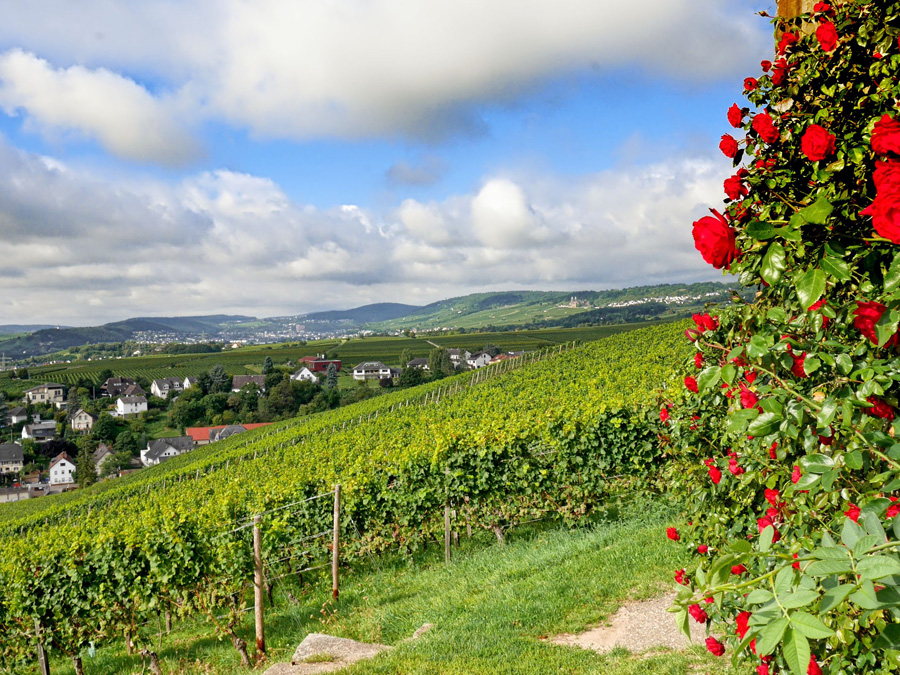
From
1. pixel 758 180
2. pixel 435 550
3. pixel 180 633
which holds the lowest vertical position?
pixel 180 633

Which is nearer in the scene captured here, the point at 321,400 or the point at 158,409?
→ the point at 321,400

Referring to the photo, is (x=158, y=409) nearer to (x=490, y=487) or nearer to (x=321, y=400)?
(x=321, y=400)

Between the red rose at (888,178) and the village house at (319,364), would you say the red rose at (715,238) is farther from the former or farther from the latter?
the village house at (319,364)

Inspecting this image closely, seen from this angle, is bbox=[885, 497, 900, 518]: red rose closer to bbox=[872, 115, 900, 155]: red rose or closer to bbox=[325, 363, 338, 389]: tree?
bbox=[872, 115, 900, 155]: red rose

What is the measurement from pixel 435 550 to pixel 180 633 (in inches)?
181

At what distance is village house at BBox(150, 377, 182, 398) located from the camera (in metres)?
125

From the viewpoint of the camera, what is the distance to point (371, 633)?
6.73m

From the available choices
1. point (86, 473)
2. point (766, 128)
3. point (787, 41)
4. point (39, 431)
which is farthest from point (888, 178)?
point (39, 431)

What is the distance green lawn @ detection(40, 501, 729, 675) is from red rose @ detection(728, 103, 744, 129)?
12.5 ft

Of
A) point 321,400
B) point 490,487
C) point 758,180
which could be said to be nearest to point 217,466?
point 490,487

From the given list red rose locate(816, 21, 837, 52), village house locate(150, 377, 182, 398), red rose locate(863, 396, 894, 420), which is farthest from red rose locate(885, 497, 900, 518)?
village house locate(150, 377, 182, 398)

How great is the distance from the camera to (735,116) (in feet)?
6.41

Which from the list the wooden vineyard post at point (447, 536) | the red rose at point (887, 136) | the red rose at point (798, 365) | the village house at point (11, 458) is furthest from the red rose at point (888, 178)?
the village house at point (11, 458)

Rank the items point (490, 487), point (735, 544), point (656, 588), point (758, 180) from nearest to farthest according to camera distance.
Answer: point (735, 544) → point (758, 180) → point (656, 588) → point (490, 487)
